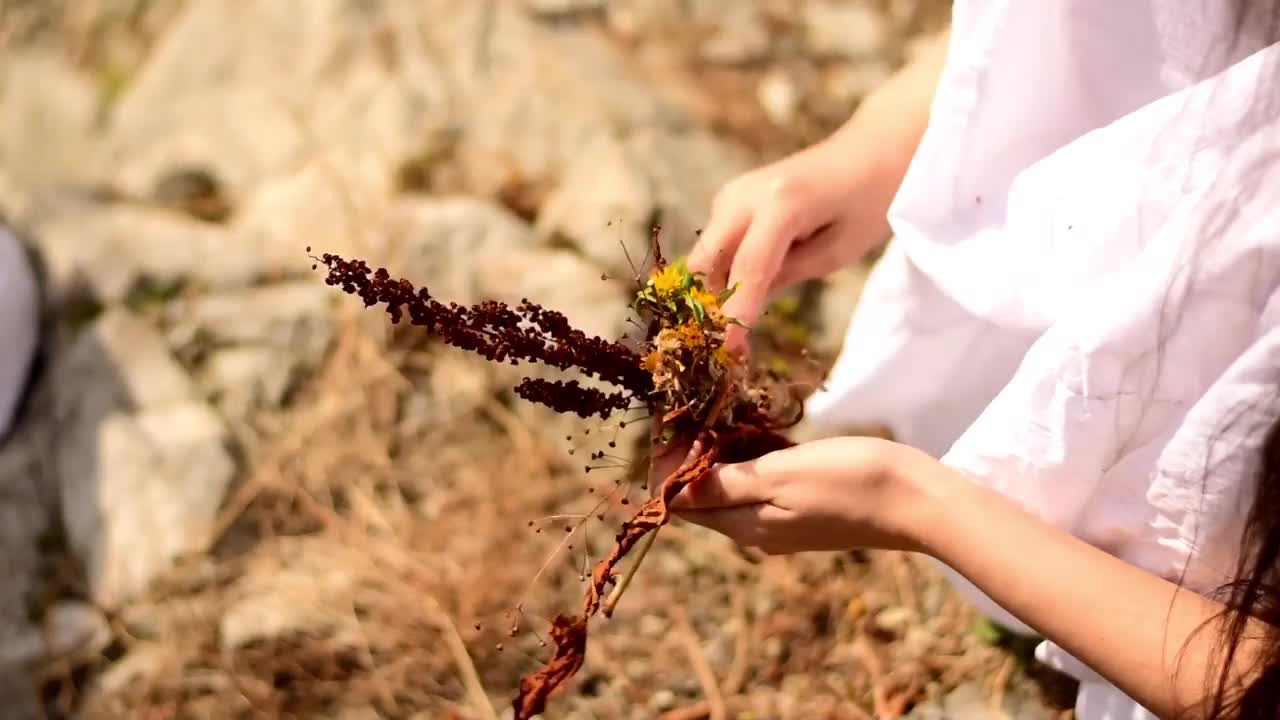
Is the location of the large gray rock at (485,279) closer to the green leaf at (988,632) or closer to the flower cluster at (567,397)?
the green leaf at (988,632)

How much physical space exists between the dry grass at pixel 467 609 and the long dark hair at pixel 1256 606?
0.67 meters

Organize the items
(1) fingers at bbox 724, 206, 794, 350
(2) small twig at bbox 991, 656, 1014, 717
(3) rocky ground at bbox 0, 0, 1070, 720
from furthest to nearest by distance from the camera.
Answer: (3) rocky ground at bbox 0, 0, 1070, 720, (2) small twig at bbox 991, 656, 1014, 717, (1) fingers at bbox 724, 206, 794, 350

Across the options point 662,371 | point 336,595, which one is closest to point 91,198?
point 336,595

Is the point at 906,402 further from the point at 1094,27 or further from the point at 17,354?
the point at 17,354

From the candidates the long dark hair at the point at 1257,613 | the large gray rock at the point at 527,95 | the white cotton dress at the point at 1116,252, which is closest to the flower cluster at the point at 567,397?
the white cotton dress at the point at 1116,252

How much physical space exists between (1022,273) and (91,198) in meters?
1.92

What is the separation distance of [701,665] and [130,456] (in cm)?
107

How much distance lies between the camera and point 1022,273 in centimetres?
111

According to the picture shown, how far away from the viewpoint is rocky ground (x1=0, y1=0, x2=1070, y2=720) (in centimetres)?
167

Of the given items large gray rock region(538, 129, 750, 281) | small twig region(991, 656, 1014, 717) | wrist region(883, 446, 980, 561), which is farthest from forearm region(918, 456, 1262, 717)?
large gray rock region(538, 129, 750, 281)

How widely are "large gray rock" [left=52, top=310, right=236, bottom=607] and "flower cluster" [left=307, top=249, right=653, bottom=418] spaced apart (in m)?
1.03

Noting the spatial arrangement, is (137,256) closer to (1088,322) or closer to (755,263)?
(755,263)

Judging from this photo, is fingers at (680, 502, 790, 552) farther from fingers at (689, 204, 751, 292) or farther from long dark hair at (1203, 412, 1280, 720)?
long dark hair at (1203, 412, 1280, 720)

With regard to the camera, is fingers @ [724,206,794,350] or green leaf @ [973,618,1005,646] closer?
fingers @ [724,206,794,350]
